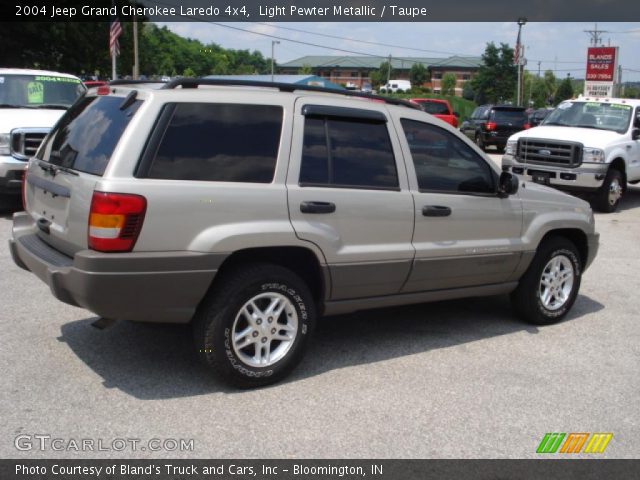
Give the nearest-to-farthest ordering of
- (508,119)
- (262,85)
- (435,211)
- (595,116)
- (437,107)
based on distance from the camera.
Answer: (262,85)
(435,211)
(595,116)
(508,119)
(437,107)

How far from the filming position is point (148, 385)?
172 inches

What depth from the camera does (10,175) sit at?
9.41 meters

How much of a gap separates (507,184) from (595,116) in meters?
9.70

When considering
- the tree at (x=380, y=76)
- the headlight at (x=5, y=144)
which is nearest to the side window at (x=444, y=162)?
the headlight at (x=5, y=144)

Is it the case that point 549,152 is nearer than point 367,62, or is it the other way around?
point 549,152

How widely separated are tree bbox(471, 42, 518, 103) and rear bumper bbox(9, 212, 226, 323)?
81061 mm

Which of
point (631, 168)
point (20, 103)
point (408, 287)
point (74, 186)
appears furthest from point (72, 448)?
point (631, 168)

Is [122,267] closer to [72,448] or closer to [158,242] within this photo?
[158,242]

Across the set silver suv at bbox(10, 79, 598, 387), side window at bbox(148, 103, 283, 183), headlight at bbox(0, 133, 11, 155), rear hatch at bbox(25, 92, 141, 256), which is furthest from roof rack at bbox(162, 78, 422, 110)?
headlight at bbox(0, 133, 11, 155)

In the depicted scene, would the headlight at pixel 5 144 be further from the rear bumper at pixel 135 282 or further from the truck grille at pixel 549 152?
the truck grille at pixel 549 152

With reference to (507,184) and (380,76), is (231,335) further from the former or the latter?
(380,76)

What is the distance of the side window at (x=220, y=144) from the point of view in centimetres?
407

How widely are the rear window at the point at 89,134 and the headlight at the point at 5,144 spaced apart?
5004 mm

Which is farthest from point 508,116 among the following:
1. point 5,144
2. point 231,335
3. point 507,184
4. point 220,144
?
point 231,335
